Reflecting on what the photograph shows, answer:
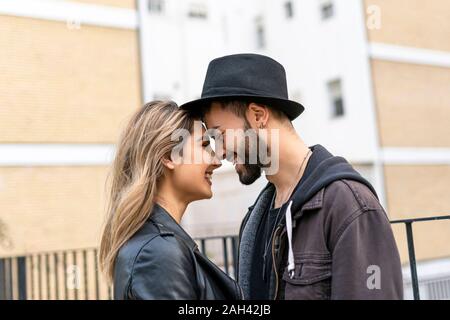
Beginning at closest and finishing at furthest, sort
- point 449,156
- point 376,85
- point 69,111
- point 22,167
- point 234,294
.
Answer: point 234,294
point 22,167
point 69,111
point 376,85
point 449,156

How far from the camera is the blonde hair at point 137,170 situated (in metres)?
1.52

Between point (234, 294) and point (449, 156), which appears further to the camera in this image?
point (449, 156)

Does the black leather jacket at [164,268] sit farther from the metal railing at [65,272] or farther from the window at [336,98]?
the window at [336,98]

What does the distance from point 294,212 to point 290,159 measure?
0.84 feet

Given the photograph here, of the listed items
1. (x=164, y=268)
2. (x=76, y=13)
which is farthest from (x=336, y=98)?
(x=164, y=268)

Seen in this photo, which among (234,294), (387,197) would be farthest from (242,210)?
(234,294)

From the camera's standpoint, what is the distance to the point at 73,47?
8.80 m

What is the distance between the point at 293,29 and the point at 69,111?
6995 millimetres

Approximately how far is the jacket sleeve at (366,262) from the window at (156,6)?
42.3ft

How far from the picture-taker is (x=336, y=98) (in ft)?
42.9

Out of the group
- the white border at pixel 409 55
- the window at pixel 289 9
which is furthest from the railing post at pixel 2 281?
the window at pixel 289 9

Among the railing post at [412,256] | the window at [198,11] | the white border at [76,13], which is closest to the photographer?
the railing post at [412,256]

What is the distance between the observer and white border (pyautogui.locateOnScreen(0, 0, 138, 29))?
25.0ft
